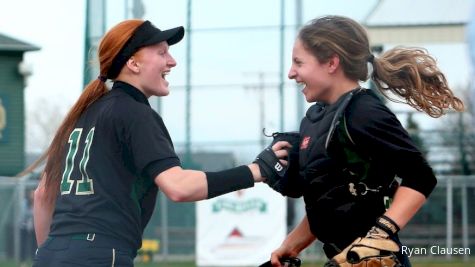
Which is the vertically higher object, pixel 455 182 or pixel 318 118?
pixel 318 118

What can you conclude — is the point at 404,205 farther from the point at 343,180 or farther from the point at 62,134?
the point at 62,134

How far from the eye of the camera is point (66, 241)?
4.34 m

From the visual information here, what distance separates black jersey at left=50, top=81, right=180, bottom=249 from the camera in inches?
170

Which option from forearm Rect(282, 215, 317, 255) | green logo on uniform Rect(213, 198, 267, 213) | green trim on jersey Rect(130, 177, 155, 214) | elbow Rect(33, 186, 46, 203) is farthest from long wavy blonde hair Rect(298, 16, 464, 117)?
green logo on uniform Rect(213, 198, 267, 213)

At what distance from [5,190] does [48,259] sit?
51.8ft

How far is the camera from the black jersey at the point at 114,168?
170 inches

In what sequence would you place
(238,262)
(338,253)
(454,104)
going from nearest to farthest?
(338,253)
(454,104)
(238,262)

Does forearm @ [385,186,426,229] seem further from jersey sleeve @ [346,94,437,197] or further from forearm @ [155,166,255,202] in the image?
forearm @ [155,166,255,202]

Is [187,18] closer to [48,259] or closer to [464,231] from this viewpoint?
[464,231]

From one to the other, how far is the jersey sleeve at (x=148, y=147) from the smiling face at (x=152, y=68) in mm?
206

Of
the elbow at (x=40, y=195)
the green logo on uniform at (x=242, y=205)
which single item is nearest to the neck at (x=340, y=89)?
the elbow at (x=40, y=195)

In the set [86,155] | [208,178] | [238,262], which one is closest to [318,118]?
[208,178]

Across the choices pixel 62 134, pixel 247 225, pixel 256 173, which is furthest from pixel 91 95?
pixel 247 225

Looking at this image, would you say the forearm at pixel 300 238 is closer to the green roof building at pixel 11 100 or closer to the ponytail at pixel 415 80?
the ponytail at pixel 415 80
